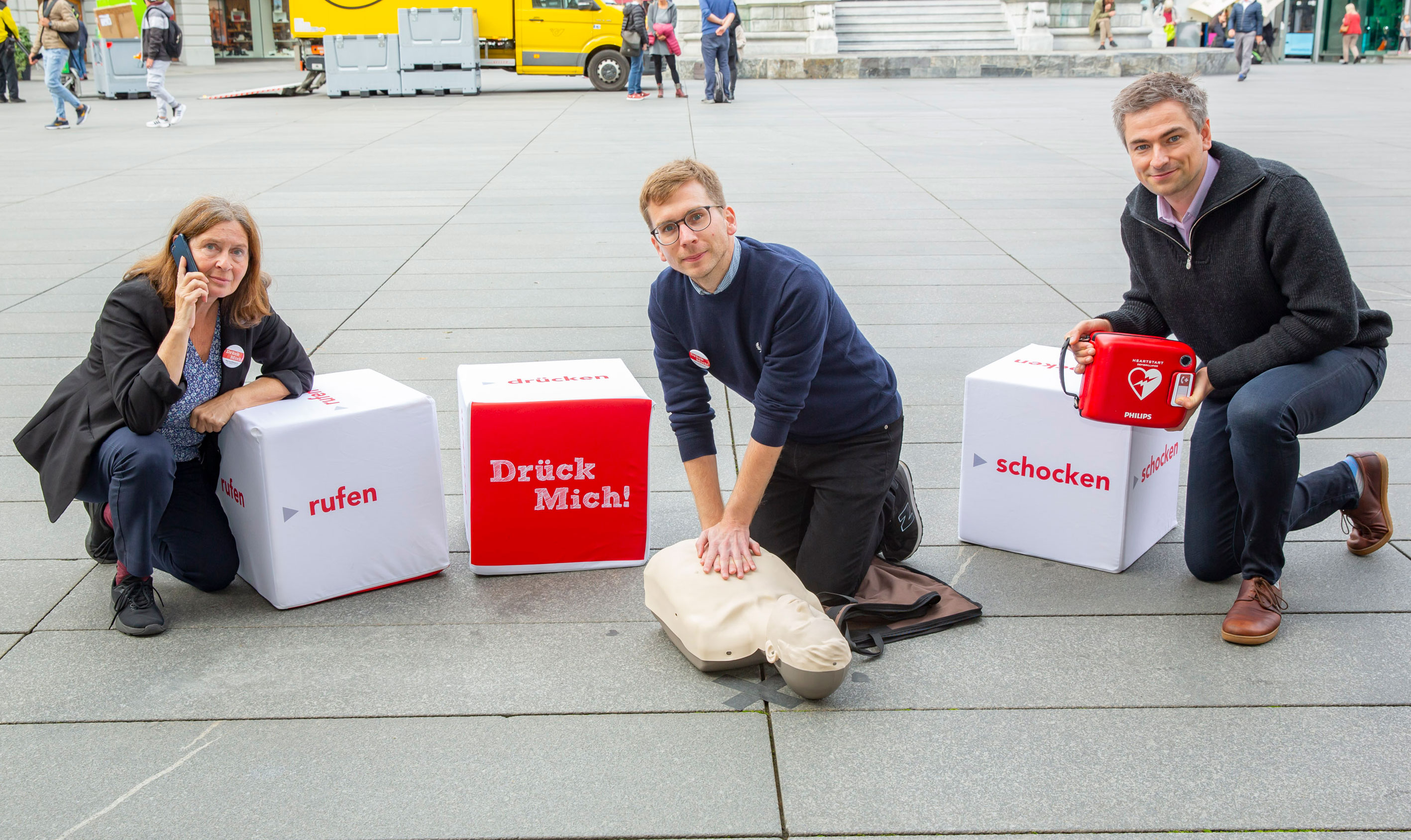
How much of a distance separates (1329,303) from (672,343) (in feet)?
5.46

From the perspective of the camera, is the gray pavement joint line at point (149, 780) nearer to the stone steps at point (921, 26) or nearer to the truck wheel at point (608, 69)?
the truck wheel at point (608, 69)

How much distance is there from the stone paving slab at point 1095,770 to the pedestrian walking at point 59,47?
17546mm

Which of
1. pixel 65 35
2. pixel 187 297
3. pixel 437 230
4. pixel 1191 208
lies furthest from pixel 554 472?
pixel 65 35

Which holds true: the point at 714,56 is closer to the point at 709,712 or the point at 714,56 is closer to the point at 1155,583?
the point at 1155,583

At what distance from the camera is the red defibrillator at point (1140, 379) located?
3176mm

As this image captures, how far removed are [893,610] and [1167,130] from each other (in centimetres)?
141

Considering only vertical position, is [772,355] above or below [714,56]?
below

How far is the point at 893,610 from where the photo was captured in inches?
127

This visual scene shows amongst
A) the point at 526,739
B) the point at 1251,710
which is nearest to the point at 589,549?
the point at 526,739

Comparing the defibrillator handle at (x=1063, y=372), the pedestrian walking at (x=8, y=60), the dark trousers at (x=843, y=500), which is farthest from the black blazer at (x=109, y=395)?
the pedestrian walking at (x=8, y=60)

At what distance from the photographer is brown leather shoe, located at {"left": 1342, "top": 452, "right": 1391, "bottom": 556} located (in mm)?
3609

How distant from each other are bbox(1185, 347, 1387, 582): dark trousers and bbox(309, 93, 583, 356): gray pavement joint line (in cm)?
416

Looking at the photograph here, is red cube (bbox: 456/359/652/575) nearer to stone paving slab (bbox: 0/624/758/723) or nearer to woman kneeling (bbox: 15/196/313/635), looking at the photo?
stone paving slab (bbox: 0/624/758/723)

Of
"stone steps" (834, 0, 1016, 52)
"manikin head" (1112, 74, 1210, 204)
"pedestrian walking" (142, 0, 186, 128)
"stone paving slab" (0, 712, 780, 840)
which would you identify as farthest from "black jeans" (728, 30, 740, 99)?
"stone paving slab" (0, 712, 780, 840)
